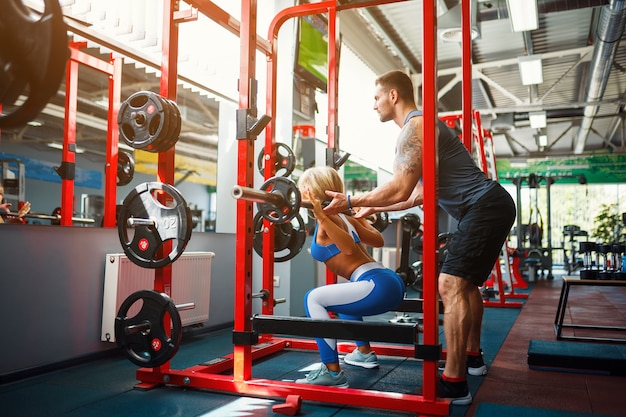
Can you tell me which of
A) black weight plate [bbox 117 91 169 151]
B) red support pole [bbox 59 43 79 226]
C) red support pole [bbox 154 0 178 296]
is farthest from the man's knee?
red support pole [bbox 59 43 79 226]

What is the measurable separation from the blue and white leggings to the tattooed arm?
0.37 metres

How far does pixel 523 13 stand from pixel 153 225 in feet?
15.8

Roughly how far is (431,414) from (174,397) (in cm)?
108

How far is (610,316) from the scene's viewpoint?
16.4 ft

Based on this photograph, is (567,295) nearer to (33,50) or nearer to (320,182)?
(320,182)

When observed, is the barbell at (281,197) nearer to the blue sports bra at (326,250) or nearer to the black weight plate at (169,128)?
the blue sports bra at (326,250)

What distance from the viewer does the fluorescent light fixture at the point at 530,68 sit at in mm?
7188

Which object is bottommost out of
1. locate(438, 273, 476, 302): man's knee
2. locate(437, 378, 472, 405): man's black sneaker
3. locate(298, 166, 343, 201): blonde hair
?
locate(437, 378, 472, 405): man's black sneaker

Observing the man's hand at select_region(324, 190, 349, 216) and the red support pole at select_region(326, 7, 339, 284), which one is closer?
the man's hand at select_region(324, 190, 349, 216)

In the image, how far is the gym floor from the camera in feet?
6.85

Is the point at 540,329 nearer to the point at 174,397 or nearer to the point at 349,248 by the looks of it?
the point at 349,248

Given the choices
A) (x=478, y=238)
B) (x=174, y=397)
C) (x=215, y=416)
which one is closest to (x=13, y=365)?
(x=174, y=397)

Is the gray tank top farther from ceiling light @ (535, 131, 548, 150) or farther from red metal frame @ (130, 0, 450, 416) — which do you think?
ceiling light @ (535, 131, 548, 150)

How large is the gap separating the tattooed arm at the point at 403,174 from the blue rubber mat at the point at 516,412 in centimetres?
90
